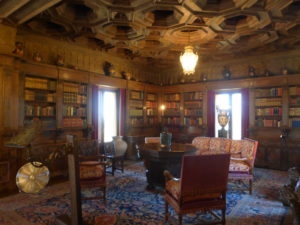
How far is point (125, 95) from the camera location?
7.27 meters

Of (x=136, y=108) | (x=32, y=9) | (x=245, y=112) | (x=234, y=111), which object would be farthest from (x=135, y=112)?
(x=32, y=9)

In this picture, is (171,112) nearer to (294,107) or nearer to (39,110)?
(294,107)

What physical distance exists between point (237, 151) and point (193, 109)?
313 centimetres

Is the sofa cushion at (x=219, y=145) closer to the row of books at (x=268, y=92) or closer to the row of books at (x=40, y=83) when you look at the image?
the row of books at (x=268, y=92)

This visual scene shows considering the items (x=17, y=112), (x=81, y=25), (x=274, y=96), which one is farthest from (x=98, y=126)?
(x=274, y=96)

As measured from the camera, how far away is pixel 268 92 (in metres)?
6.40

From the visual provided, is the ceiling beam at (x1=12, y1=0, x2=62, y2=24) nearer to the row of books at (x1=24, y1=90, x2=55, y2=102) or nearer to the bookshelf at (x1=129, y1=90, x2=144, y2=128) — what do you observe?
the row of books at (x1=24, y1=90, x2=55, y2=102)

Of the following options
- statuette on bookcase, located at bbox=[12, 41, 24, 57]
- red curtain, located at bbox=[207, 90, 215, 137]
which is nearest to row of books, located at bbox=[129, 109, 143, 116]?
red curtain, located at bbox=[207, 90, 215, 137]

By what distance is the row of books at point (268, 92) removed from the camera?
20.4ft

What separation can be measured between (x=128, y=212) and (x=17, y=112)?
3.03 m

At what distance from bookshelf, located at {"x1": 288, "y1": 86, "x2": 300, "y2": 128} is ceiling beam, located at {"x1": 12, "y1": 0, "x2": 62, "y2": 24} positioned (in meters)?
6.10

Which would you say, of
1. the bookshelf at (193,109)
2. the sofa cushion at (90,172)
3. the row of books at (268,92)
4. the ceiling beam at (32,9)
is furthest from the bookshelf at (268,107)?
the ceiling beam at (32,9)

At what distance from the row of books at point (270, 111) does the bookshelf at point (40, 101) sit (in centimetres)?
573

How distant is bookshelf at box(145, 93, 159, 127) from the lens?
26.8 ft
